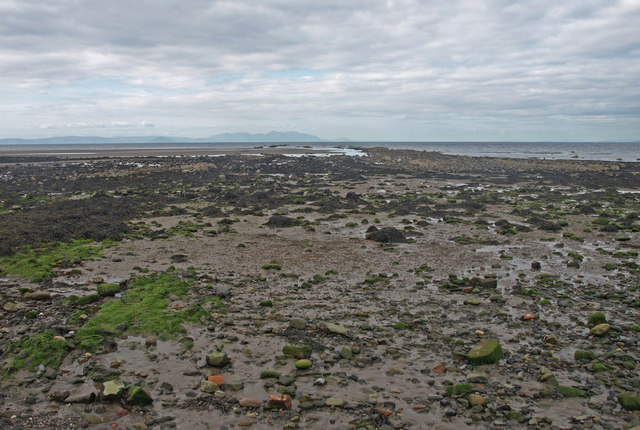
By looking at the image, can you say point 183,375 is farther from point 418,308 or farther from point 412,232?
point 412,232

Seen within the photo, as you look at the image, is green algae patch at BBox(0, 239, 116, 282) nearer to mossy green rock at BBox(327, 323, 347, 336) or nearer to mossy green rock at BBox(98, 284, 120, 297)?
mossy green rock at BBox(98, 284, 120, 297)

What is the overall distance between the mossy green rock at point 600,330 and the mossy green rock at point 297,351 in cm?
549

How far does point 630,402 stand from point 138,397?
6819mm

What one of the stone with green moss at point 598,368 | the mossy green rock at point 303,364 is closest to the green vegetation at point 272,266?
the mossy green rock at point 303,364

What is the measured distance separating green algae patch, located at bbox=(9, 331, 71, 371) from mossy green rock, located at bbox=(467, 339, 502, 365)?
266 inches

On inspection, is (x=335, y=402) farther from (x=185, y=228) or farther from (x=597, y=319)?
(x=185, y=228)

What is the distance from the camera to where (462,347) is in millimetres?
7379

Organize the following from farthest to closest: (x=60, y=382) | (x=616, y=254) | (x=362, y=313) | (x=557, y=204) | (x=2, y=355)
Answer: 1. (x=557, y=204)
2. (x=616, y=254)
3. (x=362, y=313)
4. (x=2, y=355)
5. (x=60, y=382)

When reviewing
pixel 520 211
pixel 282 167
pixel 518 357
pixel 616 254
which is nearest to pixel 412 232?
pixel 616 254

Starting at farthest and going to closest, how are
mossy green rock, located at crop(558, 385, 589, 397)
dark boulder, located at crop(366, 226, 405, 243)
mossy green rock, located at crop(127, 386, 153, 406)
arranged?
dark boulder, located at crop(366, 226, 405, 243)
mossy green rock, located at crop(558, 385, 589, 397)
mossy green rock, located at crop(127, 386, 153, 406)

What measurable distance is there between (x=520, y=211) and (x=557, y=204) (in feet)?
14.1

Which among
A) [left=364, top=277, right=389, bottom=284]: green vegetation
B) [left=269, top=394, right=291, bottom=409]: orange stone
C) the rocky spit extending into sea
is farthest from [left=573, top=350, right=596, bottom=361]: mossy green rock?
[left=269, top=394, right=291, bottom=409]: orange stone

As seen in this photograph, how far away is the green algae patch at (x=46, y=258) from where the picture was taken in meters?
10.7

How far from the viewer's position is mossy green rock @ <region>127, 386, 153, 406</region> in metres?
5.60
